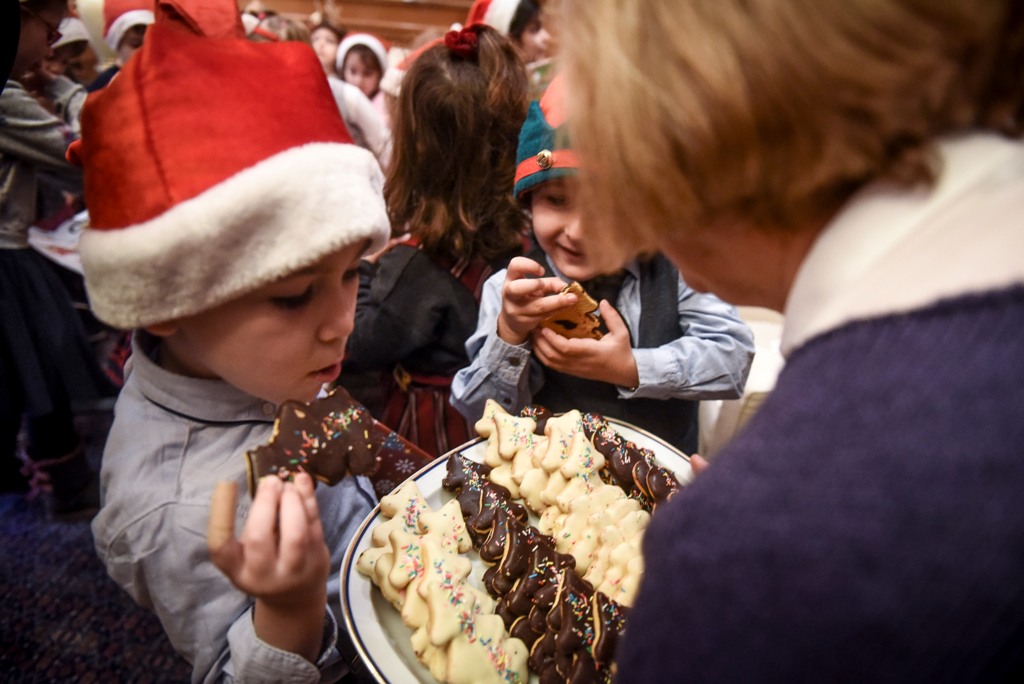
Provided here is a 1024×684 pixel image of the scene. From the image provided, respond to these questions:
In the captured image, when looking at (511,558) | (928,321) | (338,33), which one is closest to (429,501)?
(511,558)

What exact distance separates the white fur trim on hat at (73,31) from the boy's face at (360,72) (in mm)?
1373

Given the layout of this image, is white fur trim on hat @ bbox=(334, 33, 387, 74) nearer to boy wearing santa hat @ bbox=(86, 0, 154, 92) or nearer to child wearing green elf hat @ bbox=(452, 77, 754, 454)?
boy wearing santa hat @ bbox=(86, 0, 154, 92)

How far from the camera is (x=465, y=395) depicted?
113cm

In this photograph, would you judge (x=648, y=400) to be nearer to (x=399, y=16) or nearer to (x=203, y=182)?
(x=203, y=182)

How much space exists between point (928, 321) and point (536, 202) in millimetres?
811

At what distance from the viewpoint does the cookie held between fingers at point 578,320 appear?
3.32ft

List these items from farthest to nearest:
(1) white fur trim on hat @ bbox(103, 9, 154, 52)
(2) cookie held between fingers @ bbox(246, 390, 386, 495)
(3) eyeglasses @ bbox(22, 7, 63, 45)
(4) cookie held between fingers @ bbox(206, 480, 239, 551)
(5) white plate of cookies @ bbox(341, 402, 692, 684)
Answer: (1) white fur trim on hat @ bbox(103, 9, 154, 52) → (3) eyeglasses @ bbox(22, 7, 63, 45) → (5) white plate of cookies @ bbox(341, 402, 692, 684) → (2) cookie held between fingers @ bbox(246, 390, 386, 495) → (4) cookie held between fingers @ bbox(206, 480, 239, 551)

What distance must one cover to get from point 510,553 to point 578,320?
0.40 metres

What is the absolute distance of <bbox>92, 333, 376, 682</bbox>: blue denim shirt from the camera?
694 millimetres

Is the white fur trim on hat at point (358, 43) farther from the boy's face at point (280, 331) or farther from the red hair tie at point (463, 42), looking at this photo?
the boy's face at point (280, 331)

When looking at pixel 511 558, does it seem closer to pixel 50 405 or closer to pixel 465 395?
pixel 465 395

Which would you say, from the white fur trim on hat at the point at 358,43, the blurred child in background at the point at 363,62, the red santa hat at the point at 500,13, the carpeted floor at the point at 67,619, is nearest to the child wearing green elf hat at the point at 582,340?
the red santa hat at the point at 500,13

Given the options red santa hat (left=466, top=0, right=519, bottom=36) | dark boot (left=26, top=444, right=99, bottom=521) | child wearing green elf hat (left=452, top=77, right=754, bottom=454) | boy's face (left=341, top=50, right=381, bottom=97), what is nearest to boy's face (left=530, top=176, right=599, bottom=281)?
child wearing green elf hat (left=452, top=77, right=754, bottom=454)

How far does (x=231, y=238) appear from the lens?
1.93 ft
